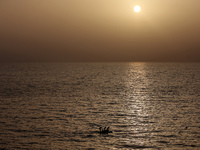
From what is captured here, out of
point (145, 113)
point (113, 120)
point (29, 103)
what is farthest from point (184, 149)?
point (29, 103)

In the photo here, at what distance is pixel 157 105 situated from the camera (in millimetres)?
54406

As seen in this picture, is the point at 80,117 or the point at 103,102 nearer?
the point at 80,117

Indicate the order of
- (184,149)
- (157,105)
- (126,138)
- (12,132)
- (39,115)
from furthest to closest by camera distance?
(157,105) < (39,115) < (12,132) < (126,138) < (184,149)

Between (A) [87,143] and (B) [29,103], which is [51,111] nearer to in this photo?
(B) [29,103]

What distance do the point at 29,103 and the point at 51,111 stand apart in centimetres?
1049

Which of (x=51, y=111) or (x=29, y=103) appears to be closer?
(x=51, y=111)

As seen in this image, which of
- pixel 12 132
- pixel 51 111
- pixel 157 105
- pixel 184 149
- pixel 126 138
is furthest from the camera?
pixel 157 105

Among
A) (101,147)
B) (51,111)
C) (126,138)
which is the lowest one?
(101,147)

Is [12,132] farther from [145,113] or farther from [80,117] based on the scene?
[145,113]

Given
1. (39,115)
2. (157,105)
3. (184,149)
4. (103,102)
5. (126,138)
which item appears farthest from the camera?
(103,102)

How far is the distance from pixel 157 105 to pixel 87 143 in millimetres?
27600

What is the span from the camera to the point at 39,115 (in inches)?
1726

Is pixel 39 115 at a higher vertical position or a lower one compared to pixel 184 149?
higher

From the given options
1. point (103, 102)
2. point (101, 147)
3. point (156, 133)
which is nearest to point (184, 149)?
point (156, 133)
